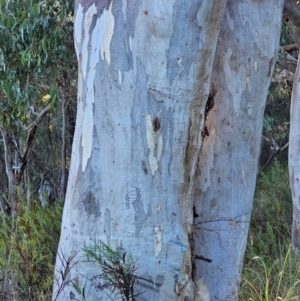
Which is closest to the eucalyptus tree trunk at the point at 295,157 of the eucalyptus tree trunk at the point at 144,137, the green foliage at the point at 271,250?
the green foliage at the point at 271,250

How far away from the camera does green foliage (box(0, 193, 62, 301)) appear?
118 inches

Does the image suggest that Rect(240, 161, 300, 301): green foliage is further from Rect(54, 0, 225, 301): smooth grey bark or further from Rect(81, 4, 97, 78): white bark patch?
Rect(81, 4, 97, 78): white bark patch

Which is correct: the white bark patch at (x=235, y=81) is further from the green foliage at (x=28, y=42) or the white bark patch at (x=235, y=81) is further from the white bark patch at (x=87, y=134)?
the green foliage at (x=28, y=42)

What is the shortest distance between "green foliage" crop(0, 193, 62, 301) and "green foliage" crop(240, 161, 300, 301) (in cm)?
135

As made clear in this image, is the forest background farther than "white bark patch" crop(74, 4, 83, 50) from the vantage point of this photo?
Yes

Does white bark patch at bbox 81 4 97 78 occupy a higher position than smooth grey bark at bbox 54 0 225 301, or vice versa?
white bark patch at bbox 81 4 97 78

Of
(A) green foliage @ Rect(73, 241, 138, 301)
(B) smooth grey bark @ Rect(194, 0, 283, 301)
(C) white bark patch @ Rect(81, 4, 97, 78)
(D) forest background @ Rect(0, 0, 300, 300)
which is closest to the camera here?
(A) green foliage @ Rect(73, 241, 138, 301)

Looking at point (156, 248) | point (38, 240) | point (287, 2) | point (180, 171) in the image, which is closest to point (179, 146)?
point (180, 171)

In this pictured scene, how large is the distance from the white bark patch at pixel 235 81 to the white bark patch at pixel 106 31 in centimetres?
71

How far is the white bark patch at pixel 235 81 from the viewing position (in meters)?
2.57

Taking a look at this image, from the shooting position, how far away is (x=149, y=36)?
80.7 inches

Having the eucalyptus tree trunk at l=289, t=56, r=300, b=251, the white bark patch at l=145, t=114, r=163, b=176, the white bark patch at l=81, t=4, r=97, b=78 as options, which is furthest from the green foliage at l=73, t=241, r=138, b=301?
the eucalyptus tree trunk at l=289, t=56, r=300, b=251

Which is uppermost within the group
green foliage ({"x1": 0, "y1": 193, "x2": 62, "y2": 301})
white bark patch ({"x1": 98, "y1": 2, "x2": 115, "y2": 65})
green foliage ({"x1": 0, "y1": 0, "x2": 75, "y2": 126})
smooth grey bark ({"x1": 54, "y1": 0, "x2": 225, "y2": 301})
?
green foliage ({"x1": 0, "y1": 0, "x2": 75, "y2": 126})

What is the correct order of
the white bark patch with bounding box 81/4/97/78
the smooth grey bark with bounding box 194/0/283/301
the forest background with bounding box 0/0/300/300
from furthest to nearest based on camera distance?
the forest background with bounding box 0/0/300/300 < the smooth grey bark with bounding box 194/0/283/301 < the white bark patch with bounding box 81/4/97/78
